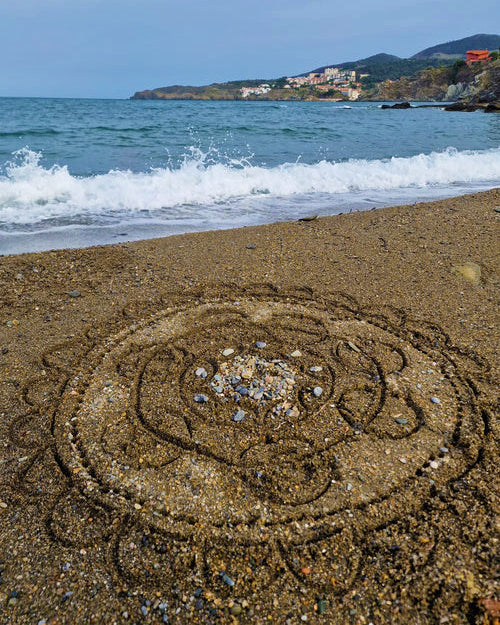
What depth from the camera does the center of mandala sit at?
287 cm

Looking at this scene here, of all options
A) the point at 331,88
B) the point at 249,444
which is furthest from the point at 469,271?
the point at 331,88

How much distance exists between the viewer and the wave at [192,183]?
24.6 ft

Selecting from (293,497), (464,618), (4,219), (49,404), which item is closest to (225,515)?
(293,497)

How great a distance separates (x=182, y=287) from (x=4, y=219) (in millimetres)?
4369

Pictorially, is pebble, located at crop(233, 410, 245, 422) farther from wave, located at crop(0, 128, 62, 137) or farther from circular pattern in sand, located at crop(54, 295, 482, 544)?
wave, located at crop(0, 128, 62, 137)

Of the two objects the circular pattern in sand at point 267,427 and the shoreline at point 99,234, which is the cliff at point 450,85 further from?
the circular pattern in sand at point 267,427

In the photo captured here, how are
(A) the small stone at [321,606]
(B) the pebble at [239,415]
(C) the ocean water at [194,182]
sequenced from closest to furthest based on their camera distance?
1. (A) the small stone at [321,606]
2. (B) the pebble at [239,415]
3. (C) the ocean water at [194,182]

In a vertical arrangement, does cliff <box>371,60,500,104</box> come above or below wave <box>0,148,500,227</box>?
above

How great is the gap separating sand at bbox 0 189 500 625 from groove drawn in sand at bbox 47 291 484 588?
0.01m

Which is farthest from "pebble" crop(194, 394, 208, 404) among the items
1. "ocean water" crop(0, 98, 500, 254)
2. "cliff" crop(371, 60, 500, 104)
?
"cliff" crop(371, 60, 500, 104)

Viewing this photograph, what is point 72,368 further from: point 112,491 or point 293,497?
point 293,497

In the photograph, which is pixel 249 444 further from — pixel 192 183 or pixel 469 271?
pixel 192 183

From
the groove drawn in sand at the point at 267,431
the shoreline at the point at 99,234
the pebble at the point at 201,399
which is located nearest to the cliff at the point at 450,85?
the shoreline at the point at 99,234

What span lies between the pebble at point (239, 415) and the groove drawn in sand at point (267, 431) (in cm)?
2
